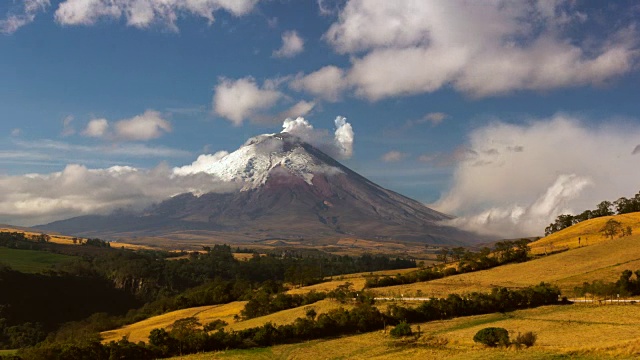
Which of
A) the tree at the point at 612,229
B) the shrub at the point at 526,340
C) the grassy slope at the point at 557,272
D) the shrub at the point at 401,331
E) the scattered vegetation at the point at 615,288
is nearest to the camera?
the shrub at the point at 526,340

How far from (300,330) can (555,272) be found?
171ft

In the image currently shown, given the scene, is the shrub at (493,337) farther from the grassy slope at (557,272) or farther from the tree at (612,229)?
the tree at (612,229)

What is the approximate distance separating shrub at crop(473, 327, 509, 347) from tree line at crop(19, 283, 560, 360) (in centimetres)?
1511

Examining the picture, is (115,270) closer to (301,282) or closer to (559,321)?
(301,282)

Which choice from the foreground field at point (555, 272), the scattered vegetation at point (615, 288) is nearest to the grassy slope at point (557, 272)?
the foreground field at point (555, 272)

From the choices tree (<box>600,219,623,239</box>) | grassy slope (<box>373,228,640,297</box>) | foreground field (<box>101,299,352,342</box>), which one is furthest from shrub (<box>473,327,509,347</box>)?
tree (<box>600,219,623,239</box>)

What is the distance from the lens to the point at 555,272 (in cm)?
8556

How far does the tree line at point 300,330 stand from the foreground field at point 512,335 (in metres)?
2.13

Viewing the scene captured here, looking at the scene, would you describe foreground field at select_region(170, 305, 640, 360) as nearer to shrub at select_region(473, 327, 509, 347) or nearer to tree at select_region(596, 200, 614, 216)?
shrub at select_region(473, 327, 509, 347)

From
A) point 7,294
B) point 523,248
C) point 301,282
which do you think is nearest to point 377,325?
point 301,282

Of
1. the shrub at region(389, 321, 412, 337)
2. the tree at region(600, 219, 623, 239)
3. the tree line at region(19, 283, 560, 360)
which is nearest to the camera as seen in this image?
the tree line at region(19, 283, 560, 360)

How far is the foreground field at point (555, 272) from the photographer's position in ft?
251

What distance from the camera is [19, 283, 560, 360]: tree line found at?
48.9m

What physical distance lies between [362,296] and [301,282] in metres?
45.2
